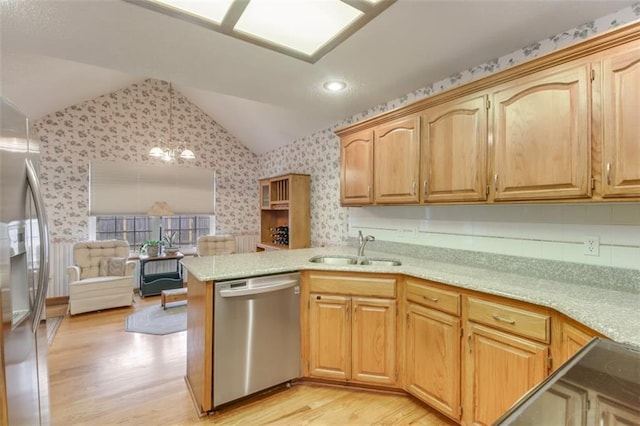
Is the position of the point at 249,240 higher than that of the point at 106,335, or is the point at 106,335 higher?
the point at 249,240

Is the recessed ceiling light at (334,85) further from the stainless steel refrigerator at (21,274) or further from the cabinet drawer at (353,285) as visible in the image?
the stainless steel refrigerator at (21,274)

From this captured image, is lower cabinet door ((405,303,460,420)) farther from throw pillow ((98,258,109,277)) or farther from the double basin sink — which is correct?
throw pillow ((98,258,109,277))

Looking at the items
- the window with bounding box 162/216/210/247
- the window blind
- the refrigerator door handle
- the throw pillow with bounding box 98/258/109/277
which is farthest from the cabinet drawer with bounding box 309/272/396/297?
the window with bounding box 162/216/210/247

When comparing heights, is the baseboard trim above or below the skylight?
below

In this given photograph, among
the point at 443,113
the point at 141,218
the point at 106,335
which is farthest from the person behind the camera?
the point at 141,218

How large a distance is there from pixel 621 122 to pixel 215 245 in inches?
201

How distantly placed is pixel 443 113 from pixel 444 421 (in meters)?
2.06

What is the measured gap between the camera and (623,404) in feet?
2.23

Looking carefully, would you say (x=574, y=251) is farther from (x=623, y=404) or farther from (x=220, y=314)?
(x=220, y=314)

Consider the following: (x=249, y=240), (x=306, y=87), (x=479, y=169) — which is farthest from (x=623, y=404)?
(x=249, y=240)

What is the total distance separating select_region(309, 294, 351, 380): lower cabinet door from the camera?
2.26 metres

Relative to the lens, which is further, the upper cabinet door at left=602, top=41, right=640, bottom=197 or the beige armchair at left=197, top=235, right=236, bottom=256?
the beige armchair at left=197, top=235, right=236, bottom=256

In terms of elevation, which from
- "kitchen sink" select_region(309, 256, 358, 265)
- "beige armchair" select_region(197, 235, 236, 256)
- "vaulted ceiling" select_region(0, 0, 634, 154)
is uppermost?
"vaulted ceiling" select_region(0, 0, 634, 154)

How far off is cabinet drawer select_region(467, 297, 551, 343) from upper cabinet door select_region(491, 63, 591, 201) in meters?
0.64
